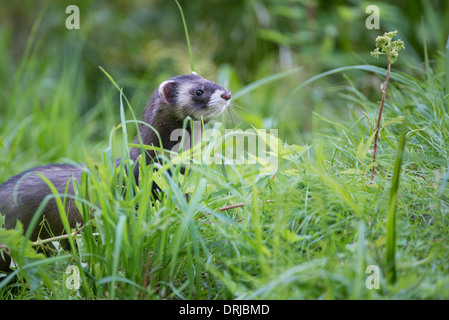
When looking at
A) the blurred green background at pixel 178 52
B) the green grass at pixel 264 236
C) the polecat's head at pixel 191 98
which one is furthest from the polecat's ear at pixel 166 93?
the blurred green background at pixel 178 52

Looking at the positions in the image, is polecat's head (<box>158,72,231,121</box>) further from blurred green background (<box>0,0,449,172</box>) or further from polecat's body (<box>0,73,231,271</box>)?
blurred green background (<box>0,0,449,172</box>)

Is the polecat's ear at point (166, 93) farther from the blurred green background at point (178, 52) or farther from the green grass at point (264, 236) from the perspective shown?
the blurred green background at point (178, 52)

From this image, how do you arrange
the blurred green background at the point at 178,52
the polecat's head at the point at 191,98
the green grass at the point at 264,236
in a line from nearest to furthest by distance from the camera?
the green grass at the point at 264,236 < the polecat's head at the point at 191,98 < the blurred green background at the point at 178,52

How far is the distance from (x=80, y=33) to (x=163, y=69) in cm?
122

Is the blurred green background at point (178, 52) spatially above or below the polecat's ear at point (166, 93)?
above

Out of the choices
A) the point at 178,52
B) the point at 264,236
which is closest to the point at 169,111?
the point at 264,236

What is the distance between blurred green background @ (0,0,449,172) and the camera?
561 cm

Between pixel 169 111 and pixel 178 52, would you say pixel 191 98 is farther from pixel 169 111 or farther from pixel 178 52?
pixel 178 52

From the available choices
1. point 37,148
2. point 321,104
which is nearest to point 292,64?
point 321,104

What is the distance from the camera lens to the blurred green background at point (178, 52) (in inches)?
221

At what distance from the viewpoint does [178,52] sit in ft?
23.6

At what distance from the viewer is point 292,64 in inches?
267
